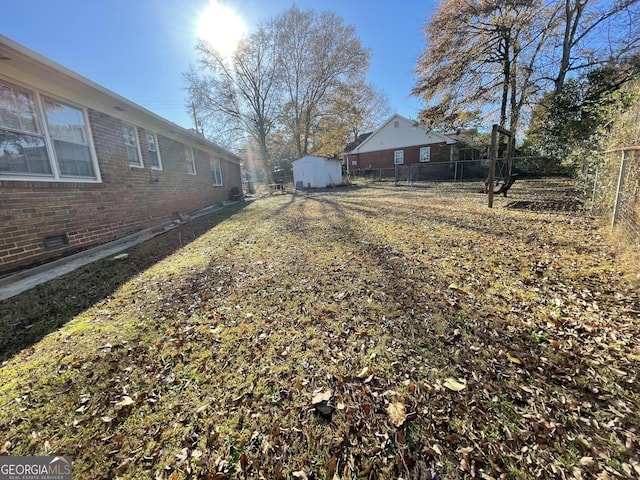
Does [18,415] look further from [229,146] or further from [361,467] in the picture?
[229,146]

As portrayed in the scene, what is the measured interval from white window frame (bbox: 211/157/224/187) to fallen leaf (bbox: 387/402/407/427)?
13.7 m

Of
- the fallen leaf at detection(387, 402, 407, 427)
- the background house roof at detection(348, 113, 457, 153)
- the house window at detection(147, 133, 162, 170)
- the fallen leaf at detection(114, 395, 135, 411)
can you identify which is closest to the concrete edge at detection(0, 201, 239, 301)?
the house window at detection(147, 133, 162, 170)

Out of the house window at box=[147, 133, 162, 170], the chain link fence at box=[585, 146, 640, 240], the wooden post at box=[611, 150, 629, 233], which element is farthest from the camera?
the house window at box=[147, 133, 162, 170]


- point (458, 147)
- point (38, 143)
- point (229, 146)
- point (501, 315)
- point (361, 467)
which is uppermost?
point (229, 146)

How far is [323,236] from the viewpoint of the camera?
18.9ft

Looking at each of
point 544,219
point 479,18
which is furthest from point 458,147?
point 544,219

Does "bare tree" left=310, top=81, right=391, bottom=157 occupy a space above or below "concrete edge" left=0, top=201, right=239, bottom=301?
above

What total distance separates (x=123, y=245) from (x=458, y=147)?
25430 mm

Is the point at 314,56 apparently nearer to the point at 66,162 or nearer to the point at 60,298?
the point at 66,162

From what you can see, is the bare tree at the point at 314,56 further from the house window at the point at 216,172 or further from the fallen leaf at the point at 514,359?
the fallen leaf at the point at 514,359

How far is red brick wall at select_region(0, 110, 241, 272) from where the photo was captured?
420 cm

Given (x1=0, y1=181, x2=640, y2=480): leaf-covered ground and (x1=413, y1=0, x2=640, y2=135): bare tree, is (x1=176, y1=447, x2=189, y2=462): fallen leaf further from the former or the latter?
(x1=413, y1=0, x2=640, y2=135): bare tree

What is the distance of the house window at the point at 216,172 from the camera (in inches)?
537

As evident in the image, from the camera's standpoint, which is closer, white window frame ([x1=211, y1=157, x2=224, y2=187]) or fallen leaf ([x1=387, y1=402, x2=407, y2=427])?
fallen leaf ([x1=387, y1=402, x2=407, y2=427])
